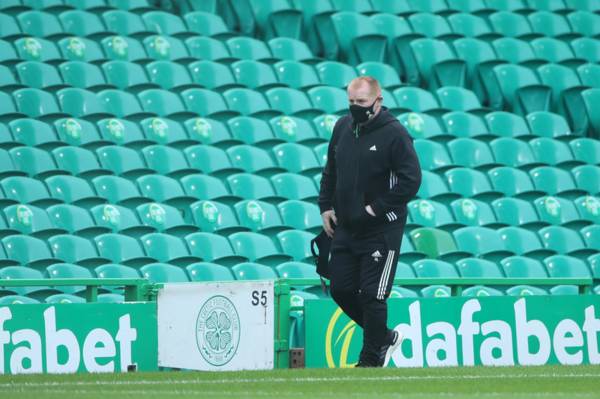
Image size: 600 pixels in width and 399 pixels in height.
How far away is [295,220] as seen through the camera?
1027 cm

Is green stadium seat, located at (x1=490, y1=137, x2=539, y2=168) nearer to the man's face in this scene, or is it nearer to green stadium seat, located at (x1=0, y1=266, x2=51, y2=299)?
green stadium seat, located at (x1=0, y1=266, x2=51, y2=299)

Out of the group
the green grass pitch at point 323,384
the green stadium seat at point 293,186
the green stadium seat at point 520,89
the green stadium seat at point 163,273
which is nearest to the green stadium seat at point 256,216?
the green stadium seat at point 293,186

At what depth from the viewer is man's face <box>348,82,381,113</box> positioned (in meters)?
5.93

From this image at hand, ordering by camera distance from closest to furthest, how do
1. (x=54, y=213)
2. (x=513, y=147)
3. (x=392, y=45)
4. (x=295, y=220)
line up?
(x=54, y=213), (x=295, y=220), (x=513, y=147), (x=392, y=45)

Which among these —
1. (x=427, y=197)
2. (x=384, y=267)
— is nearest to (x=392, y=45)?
(x=427, y=197)

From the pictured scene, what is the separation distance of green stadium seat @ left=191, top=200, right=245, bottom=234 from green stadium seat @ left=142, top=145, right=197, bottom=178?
55 centimetres

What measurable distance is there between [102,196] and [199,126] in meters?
1.63

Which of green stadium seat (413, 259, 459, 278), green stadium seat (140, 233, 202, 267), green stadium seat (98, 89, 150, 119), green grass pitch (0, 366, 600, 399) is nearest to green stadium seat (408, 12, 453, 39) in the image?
green stadium seat (98, 89, 150, 119)

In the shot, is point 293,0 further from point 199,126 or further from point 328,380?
point 328,380

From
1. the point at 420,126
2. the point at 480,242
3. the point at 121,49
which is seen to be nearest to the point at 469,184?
the point at 420,126

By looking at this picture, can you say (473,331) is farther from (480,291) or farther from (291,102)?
(291,102)

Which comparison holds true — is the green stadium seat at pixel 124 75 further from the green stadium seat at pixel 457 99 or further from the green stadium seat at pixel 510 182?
the green stadium seat at pixel 510 182

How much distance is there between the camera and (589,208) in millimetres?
11797

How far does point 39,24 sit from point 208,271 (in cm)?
425
